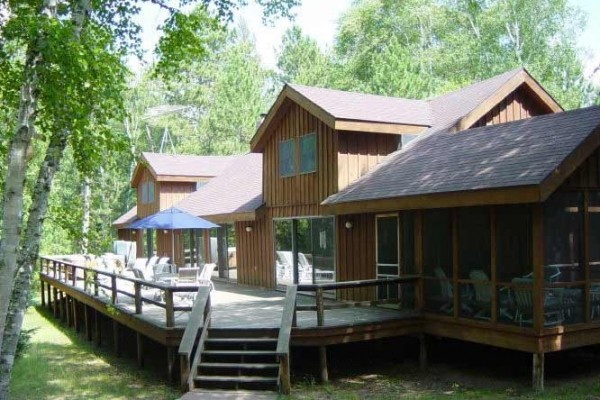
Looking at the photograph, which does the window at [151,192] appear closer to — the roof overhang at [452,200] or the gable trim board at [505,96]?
the roof overhang at [452,200]

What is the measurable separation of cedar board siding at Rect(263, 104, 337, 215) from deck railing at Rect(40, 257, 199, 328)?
3.63m

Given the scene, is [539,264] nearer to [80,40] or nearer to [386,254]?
[386,254]

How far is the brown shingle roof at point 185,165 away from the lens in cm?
2502

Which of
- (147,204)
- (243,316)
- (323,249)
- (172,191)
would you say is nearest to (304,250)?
(323,249)

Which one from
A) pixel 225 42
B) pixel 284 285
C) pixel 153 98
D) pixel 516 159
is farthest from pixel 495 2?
pixel 516 159

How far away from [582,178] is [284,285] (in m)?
8.26

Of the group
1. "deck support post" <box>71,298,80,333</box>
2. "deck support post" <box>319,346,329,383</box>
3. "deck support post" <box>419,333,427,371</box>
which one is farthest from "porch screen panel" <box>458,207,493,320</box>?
"deck support post" <box>71,298,80,333</box>

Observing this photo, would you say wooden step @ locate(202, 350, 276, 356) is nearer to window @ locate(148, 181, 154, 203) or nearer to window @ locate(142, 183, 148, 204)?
window @ locate(148, 181, 154, 203)

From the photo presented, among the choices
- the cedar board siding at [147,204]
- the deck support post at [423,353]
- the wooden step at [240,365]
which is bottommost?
the deck support post at [423,353]

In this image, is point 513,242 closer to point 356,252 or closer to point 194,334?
point 356,252

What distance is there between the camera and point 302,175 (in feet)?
47.8

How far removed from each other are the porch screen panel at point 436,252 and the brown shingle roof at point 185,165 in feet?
51.3

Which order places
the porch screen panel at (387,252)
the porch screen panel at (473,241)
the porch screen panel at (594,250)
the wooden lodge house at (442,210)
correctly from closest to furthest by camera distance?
the wooden lodge house at (442,210) < the porch screen panel at (594,250) < the porch screen panel at (473,241) < the porch screen panel at (387,252)

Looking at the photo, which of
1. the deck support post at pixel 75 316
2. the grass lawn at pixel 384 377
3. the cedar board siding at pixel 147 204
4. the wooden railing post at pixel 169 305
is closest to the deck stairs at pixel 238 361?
the grass lawn at pixel 384 377
